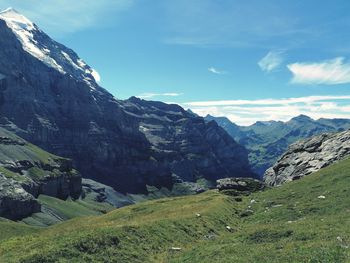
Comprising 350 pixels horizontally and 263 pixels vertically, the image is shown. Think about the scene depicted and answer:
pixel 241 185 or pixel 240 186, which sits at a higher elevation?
pixel 241 185

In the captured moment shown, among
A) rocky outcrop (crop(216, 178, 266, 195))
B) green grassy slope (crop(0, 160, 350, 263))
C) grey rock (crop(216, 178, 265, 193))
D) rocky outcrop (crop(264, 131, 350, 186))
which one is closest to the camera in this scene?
green grassy slope (crop(0, 160, 350, 263))

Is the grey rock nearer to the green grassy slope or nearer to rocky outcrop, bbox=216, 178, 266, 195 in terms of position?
rocky outcrop, bbox=216, 178, 266, 195

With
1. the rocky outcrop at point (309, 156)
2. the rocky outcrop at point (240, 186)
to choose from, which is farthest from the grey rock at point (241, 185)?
the rocky outcrop at point (309, 156)

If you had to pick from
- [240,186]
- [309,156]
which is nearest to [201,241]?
[240,186]

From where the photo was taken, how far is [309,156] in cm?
11831

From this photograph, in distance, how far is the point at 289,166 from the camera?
4801 inches

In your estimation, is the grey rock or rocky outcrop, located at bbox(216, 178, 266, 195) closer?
rocky outcrop, located at bbox(216, 178, 266, 195)

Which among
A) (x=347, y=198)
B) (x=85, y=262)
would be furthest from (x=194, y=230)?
(x=347, y=198)

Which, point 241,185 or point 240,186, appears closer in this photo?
point 240,186

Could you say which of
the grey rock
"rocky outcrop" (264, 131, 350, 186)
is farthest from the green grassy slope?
"rocky outcrop" (264, 131, 350, 186)

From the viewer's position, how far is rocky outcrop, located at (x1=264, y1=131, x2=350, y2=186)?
357 ft

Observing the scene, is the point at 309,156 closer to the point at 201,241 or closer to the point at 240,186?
the point at 240,186

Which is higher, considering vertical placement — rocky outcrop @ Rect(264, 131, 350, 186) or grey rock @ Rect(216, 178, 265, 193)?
rocky outcrop @ Rect(264, 131, 350, 186)

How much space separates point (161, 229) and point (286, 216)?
2044cm
